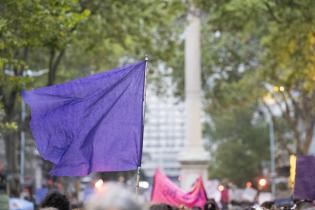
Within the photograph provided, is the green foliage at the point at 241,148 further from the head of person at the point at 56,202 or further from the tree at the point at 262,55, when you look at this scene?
the head of person at the point at 56,202

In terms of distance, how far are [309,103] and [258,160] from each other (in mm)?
28574

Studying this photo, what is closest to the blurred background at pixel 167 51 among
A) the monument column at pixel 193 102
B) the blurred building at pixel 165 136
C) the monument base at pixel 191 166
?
the monument column at pixel 193 102

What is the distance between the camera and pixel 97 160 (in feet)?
30.9

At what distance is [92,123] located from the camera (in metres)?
9.58

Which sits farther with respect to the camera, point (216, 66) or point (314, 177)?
point (216, 66)

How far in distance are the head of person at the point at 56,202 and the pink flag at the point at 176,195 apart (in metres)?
7.40

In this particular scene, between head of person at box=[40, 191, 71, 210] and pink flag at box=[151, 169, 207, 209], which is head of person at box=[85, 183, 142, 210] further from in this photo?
pink flag at box=[151, 169, 207, 209]

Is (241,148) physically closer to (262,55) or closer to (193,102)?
(262,55)

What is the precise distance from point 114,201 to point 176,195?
12428mm

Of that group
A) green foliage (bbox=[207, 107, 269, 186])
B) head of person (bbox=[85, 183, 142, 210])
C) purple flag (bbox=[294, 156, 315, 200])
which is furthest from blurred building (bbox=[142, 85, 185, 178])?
head of person (bbox=[85, 183, 142, 210])

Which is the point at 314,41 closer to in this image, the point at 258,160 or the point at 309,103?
the point at 309,103

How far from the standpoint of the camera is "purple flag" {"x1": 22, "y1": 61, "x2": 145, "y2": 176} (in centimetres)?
941

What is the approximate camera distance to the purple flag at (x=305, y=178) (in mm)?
11828

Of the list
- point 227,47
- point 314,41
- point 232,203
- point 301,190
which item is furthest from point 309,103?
point 301,190
